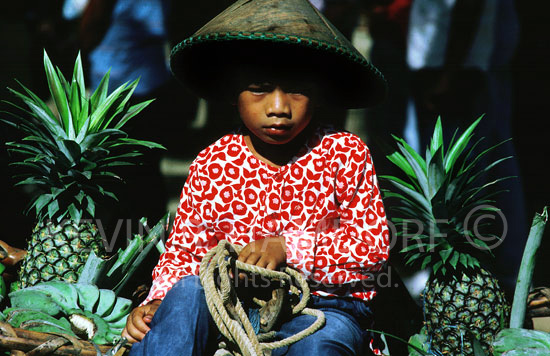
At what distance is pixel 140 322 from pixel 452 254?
1.65 metres

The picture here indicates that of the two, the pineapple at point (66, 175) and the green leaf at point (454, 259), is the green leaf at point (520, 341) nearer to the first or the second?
the green leaf at point (454, 259)

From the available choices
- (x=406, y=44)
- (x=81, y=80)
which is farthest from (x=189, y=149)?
(x=406, y=44)

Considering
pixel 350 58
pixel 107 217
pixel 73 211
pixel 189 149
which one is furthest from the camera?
pixel 189 149

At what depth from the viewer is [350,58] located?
7.66ft

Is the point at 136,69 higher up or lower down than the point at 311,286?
higher up

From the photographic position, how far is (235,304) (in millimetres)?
2059

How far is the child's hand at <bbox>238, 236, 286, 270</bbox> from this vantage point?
2135 millimetres

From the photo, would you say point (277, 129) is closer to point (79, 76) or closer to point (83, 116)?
point (83, 116)

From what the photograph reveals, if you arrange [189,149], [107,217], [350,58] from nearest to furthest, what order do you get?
1. [350,58]
2. [107,217]
3. [189,149]

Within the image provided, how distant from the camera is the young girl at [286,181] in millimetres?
2242

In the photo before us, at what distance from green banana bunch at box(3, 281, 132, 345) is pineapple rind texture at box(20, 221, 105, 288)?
166mm

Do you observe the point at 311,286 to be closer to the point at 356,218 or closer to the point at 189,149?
the point at 356,218

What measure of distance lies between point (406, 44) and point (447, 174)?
139cm

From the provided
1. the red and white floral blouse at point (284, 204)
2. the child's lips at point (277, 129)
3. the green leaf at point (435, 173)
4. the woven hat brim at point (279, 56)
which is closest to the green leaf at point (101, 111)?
the woven hat brim at point (279, 56)
